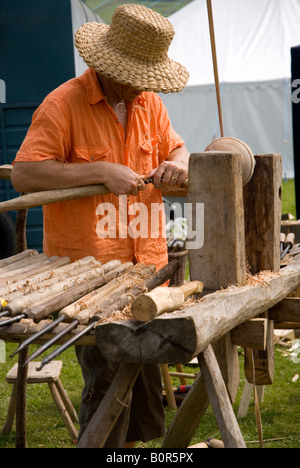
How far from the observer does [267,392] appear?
463cm

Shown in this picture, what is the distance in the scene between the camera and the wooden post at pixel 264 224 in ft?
8.59

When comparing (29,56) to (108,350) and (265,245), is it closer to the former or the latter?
(265,245)

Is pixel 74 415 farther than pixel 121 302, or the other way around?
pixel 74 415

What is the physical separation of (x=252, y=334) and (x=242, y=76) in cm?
1172

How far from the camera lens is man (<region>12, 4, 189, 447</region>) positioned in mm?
2785

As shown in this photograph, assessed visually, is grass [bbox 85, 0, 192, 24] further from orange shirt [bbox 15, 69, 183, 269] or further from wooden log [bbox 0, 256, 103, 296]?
wooden log [bbox 0, 256, 103, 296]

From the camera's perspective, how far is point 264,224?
2.66 m

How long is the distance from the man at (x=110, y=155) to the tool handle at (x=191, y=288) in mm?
621

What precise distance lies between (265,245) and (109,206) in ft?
2.44

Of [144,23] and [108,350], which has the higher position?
[144,23]

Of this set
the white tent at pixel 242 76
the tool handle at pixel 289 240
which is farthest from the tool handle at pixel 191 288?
the white tent at pixel 242 76

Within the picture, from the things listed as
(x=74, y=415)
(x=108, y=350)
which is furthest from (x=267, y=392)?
(x=108, y=350)
